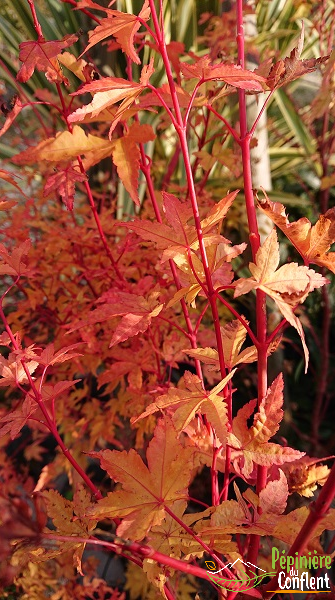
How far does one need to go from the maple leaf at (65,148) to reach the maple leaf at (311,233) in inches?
8.2

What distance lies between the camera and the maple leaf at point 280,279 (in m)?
0.32

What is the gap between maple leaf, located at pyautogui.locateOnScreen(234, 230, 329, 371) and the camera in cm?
32

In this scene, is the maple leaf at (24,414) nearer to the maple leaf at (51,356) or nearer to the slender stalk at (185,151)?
the maple leaf at (51,356)

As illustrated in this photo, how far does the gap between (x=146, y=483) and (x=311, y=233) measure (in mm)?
217

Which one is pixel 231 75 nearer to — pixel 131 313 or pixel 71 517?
pixel 131 313

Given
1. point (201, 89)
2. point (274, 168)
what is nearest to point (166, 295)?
point (201, 89)

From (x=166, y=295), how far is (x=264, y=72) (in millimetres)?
442

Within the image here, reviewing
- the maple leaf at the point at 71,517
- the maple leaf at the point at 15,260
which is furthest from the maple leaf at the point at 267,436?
the maple leaf at the point at 15,260

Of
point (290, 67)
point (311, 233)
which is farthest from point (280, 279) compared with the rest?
point (290, 67)

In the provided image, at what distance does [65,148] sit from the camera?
0.47 m

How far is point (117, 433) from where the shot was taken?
139cm

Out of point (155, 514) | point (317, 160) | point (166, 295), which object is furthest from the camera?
point (317, 160)

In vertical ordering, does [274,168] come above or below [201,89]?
below

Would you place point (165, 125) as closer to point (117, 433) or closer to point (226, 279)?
point (226, 279)
